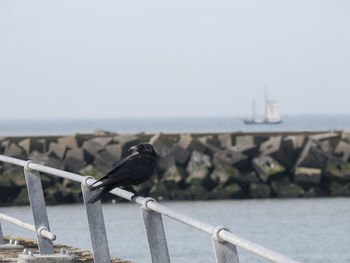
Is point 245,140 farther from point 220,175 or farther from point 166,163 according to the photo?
point 166,163

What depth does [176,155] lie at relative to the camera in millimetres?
35969

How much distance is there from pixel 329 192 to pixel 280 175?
2.07 metres

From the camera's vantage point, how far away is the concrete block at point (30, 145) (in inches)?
1473

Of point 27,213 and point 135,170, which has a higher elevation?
point 135,170

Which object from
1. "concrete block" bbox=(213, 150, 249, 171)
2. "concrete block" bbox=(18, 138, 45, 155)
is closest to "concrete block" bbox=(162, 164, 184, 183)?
"concrete block" bbox=(213, 150, 249, 171)

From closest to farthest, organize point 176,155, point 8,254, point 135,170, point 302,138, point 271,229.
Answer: point 135,170 < point 8,254 < point 271,229 < point 176,155 < point 302,138

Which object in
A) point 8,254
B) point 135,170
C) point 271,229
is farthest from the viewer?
point 271,229

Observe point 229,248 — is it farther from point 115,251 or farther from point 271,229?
point 271,229

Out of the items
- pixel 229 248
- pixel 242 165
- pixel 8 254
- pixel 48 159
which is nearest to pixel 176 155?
pixel 242 165

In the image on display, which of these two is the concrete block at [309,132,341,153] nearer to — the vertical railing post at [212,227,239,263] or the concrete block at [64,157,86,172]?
the concrete block at [64,157,86,172]

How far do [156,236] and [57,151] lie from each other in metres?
33.4

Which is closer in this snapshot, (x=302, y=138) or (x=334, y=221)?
(x=334, y=221)

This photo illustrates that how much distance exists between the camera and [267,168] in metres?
Answer: 35.9

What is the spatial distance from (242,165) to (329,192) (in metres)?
3.57
